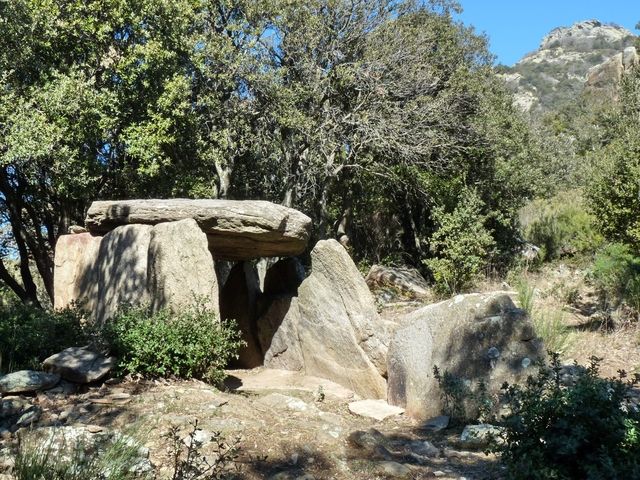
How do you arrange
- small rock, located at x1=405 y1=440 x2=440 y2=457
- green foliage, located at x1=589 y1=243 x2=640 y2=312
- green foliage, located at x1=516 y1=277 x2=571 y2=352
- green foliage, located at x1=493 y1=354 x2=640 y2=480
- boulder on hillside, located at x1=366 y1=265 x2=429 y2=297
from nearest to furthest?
green foliage, located at x1=493 y1=354 x2=640 y2=480 < small rock, located at x1=405 y1=440 x2=440 y2=457 < green foliage, located at x1=516 y1=277 x2=571 y2=352 < green foliage, located at x1=589 y1=243 x2=640 y2=312 < boulder on hillside, located at x1=366 y1=265 x2=429 y2=297

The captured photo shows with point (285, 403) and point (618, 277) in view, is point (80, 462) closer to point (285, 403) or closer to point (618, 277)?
point (285, 403)

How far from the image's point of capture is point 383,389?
8.40 m

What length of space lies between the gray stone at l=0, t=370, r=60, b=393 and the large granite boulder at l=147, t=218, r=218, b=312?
6.71 ft

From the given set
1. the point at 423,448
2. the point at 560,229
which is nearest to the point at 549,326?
the point at 423,448

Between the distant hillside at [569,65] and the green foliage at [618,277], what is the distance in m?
41.5

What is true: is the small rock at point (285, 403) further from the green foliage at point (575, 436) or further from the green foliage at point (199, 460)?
the green foliage at point (575, 436)

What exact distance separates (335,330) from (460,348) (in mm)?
2483

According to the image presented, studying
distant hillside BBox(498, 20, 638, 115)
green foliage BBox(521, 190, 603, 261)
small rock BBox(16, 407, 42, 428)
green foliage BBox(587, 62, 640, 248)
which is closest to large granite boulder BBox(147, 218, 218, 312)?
small rock BBox(16, 407, 42, 428)

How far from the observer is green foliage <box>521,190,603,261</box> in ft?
50.7

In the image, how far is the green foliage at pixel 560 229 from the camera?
15.5m

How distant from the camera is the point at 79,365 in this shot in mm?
6695

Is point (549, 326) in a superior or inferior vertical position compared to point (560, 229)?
inferior

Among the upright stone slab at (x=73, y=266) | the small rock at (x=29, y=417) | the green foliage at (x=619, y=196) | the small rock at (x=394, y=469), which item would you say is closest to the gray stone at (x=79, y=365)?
the small rock at (x=29, y=417)

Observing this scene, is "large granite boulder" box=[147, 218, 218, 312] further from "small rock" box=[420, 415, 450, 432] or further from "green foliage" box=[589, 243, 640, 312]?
"green foliage" box=[589, 243, 640, 312]
